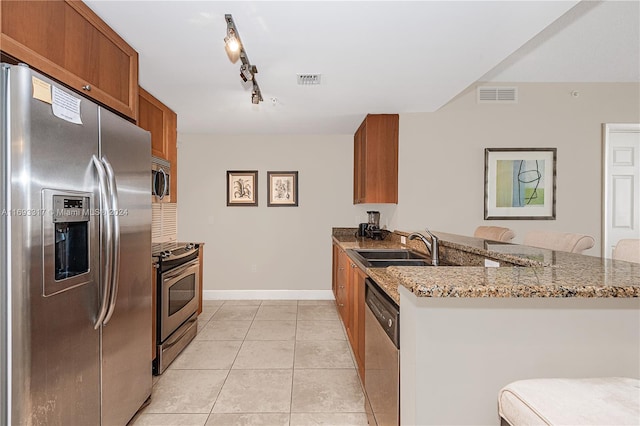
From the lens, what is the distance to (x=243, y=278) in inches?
180

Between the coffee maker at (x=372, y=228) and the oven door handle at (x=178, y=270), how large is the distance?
2134mm

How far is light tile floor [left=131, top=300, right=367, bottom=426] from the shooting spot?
1979mm

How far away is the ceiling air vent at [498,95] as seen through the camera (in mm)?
3463

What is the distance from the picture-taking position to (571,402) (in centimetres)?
78

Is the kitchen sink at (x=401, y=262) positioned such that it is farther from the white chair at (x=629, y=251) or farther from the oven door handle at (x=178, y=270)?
the oven door handle at (x=178, y=270)

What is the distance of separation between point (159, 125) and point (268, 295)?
8.92 feet

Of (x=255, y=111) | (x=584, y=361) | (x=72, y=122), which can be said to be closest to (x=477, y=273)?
(x=584, y=361)

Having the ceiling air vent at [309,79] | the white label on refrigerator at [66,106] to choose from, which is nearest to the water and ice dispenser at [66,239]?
the white label on refrigerator at [66,106]

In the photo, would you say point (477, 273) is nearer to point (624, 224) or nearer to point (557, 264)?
point (557, 264)

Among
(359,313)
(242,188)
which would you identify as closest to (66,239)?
(359,313)

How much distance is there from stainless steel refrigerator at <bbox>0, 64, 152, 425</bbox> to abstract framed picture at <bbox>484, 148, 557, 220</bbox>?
3.49 meters

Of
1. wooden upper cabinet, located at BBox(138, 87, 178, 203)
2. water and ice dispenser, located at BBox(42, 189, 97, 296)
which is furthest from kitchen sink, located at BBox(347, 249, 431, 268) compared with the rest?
wooden upper cabinet, located at BBox(138, 87, 178, 203)

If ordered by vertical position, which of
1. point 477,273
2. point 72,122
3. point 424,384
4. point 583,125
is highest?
point 583,125

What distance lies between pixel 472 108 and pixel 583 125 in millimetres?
1268
